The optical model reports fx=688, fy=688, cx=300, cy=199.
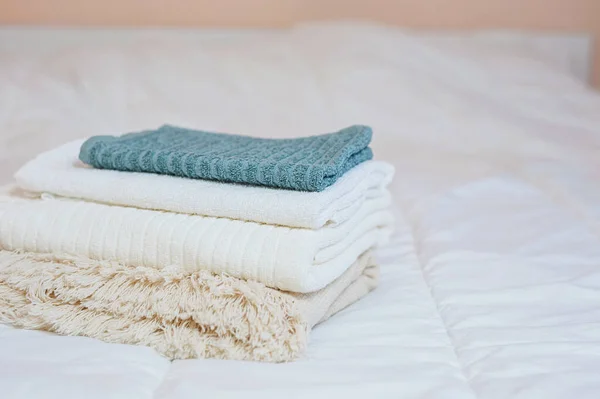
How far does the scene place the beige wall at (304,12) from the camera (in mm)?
2176

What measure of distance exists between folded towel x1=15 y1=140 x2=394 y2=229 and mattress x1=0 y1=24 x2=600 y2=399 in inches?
5.3

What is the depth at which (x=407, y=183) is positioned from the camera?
137 centimetres

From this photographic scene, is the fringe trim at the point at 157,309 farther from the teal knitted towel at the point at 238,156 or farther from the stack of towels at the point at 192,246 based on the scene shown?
the teal knitted towel at the point at 238,156

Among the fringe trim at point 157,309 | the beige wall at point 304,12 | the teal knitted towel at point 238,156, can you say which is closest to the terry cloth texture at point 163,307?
the fringe trim at point 157,309

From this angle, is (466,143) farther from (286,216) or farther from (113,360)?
(113,360)

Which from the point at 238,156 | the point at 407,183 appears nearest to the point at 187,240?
the point at 238,156

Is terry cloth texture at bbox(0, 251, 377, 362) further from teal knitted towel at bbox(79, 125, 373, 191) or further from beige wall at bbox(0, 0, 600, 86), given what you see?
beige wall at bbox(0, 0, 600, 86)

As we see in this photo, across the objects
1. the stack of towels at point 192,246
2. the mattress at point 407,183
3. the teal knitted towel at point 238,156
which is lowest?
the mattress at point 407,183

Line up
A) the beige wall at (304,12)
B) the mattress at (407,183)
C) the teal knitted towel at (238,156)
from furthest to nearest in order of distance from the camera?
the beige wall at (304,12) → the teal knitted towel at (238,156) → the mattress at (407,183)

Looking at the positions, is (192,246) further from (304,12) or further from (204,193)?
(304,12)

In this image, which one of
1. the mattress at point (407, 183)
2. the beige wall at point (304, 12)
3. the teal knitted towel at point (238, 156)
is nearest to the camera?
the mattress at point (407, 183)

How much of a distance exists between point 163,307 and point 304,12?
1.72 metres

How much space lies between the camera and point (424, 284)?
0.90 m

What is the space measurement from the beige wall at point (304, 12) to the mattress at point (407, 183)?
0.10 metres
